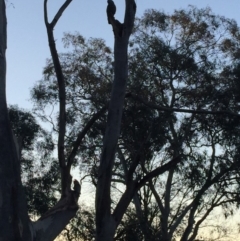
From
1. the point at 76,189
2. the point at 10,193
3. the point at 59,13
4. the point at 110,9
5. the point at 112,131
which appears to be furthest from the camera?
the point at 59,13

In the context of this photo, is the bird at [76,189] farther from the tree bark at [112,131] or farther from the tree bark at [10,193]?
the tree bark at [10,193]

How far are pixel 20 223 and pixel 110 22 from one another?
233 cm

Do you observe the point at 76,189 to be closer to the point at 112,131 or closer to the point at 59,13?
the point at 112,131

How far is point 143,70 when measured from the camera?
1683 centimetres

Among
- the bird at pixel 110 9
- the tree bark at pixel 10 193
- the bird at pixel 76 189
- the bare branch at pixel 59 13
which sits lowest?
the tree bark at pixel 10 193

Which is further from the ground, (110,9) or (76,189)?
(110,9)

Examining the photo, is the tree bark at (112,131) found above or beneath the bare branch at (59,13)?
beneath

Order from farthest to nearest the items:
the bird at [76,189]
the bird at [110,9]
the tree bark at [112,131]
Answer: the bird at [110,9] < the tree bark at [112,131] < the bird at [76,189]

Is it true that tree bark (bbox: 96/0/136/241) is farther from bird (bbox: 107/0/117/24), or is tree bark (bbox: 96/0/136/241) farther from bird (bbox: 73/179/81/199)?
bird (bbox: 73/179/81/199)

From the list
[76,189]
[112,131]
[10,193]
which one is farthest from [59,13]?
[10,193]

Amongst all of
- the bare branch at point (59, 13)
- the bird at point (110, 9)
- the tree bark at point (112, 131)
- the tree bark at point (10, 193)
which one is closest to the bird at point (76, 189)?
the tree bark at point (112, 131)

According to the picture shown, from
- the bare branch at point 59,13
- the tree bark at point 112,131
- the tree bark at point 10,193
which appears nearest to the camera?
the tree bark at point 10,193

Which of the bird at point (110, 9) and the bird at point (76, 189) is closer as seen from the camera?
the bird at point (76, 189)

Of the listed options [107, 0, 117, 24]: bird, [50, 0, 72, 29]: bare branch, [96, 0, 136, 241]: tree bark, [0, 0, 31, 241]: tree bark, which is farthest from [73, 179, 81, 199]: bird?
[50, 0, 72, 29]: bare branch
